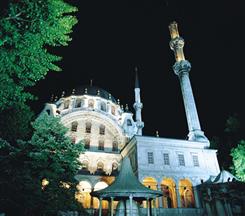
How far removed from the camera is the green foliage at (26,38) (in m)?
6.17

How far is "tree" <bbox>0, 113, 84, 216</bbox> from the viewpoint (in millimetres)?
10477

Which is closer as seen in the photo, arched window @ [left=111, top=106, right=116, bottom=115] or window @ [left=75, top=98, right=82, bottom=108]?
window @ [left=75, top=98, right=82, bottom=108]

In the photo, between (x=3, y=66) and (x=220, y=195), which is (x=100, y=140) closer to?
(x=220, y=195)

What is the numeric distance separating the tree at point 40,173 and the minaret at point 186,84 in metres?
18.4

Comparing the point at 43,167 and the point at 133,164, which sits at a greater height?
the point at 133,164

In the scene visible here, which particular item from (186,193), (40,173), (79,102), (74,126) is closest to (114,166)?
(74,126)

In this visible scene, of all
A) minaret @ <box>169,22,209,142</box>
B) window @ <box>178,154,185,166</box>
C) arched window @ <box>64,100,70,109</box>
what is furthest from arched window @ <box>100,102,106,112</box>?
window @ <box>178,154,185,166</box>

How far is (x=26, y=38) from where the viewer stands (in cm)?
673

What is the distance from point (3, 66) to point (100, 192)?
25.3 ft

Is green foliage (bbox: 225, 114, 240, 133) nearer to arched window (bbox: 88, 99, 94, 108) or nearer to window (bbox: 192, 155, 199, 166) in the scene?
window (bbox: 192, 155, 199, 166)

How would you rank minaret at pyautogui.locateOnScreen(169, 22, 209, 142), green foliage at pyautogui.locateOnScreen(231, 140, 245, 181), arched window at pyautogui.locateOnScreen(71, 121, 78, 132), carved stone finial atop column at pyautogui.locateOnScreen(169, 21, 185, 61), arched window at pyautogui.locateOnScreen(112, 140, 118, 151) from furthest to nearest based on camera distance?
1. carved stone finial atop column at pyautogui.locateOnScreen(169, 21, 185, 61)
2. arched window at pyautogui.locateOnScreen(112, 140, 118, 151)
3. arched window at pyautogui.locateOnScreen(71, 121, 78, 132)
4. minaret at pyautogui.locateOnScreen(169, 22, 209, 142)
5. green foliage at pyautogui.locateOnScreen(231, 140, 245, 181)

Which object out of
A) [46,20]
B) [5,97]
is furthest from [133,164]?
[46,20]

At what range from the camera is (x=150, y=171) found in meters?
22.9

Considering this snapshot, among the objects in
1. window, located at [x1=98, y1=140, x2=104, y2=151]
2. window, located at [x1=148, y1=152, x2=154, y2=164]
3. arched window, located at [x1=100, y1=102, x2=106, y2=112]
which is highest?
arched window, located at [x1=100, y1=102, x2=106, y2=112]
